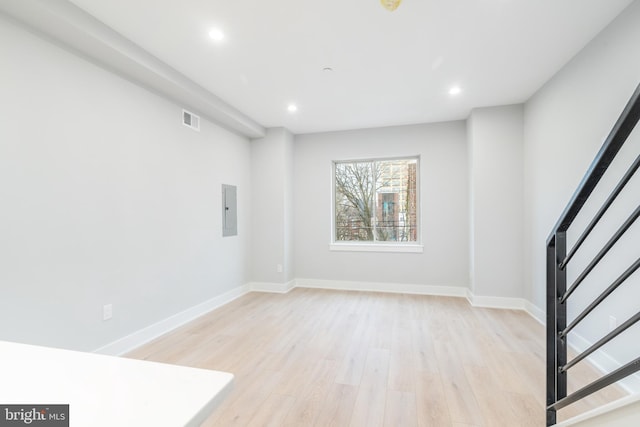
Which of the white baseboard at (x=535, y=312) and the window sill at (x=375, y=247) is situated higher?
the window sill at (x=375, y=247)

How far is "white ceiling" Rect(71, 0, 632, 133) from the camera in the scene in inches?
78.3

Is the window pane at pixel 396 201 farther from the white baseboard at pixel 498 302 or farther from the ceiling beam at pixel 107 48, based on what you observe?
the ceiling beam at pixel 107 48

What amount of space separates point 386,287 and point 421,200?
1486mm

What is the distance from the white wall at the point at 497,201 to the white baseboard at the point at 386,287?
47 cm

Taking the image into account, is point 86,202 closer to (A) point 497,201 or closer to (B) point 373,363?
(B) point 373,363

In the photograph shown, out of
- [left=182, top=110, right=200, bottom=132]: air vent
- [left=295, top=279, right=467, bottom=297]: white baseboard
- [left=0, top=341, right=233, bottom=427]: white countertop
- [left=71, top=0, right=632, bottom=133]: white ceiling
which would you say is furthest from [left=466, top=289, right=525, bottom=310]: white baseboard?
[left=182, top=110, right=200, bottom=132]: air vent

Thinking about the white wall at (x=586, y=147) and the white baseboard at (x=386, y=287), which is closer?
the white wall at (x=586, y=147)

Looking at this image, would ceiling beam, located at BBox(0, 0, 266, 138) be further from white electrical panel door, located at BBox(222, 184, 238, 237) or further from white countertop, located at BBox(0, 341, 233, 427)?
white countertop, located at BBox(0, 341, 233, 427)

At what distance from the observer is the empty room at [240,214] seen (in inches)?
52.3

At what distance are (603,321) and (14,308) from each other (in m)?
4.18

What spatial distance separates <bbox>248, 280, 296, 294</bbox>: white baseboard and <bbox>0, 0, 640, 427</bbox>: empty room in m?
0.43

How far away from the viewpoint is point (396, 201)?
4.70 metres

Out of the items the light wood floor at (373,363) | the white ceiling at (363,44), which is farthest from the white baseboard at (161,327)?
the white ceiling at (363,44)

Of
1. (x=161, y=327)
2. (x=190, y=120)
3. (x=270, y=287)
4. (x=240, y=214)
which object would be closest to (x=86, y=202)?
(x=161, y=327)
